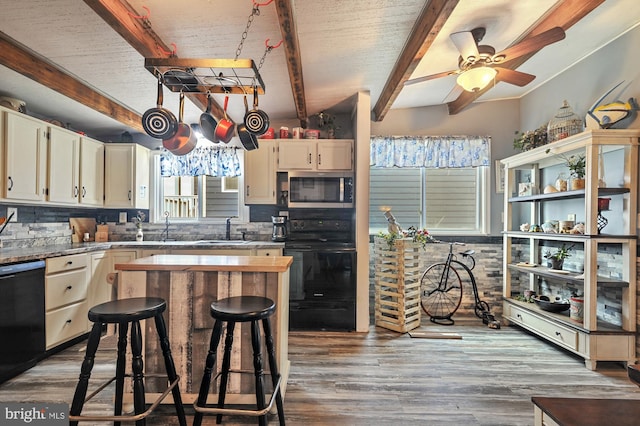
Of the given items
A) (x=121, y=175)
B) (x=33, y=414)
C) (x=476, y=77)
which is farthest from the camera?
(x=121, y=175)

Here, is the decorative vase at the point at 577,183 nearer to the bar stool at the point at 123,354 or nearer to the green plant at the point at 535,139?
the green plant at the point at 535,139

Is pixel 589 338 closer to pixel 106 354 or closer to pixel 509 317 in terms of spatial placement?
pixel 509 317

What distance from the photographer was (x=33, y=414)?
1.75m

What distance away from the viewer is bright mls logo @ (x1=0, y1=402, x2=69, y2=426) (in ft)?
5.44

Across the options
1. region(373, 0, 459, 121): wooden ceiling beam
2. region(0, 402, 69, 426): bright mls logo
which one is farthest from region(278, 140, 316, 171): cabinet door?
region(0, 402, 69, 426): bright mls logo

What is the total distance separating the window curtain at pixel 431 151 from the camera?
4.04 metres

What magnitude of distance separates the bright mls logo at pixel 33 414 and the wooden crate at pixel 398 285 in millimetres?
2760

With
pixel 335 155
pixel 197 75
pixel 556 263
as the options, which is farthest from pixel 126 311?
pixel 556 263

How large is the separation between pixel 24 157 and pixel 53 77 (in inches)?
30.9

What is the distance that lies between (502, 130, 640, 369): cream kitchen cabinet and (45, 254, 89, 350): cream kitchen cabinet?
14.5 feet

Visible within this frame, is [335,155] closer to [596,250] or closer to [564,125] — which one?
[564,125]

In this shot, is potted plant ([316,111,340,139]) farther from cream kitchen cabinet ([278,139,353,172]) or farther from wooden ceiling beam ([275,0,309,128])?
wooden ceiling beam ([275,0,309,128])

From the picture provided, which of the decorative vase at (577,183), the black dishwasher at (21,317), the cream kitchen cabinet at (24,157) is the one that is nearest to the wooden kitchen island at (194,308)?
the black dishwasher at (21,317)

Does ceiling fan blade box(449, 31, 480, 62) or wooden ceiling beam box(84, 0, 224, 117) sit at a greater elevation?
ceiling fan blade box(449, 31, 480, 62)
